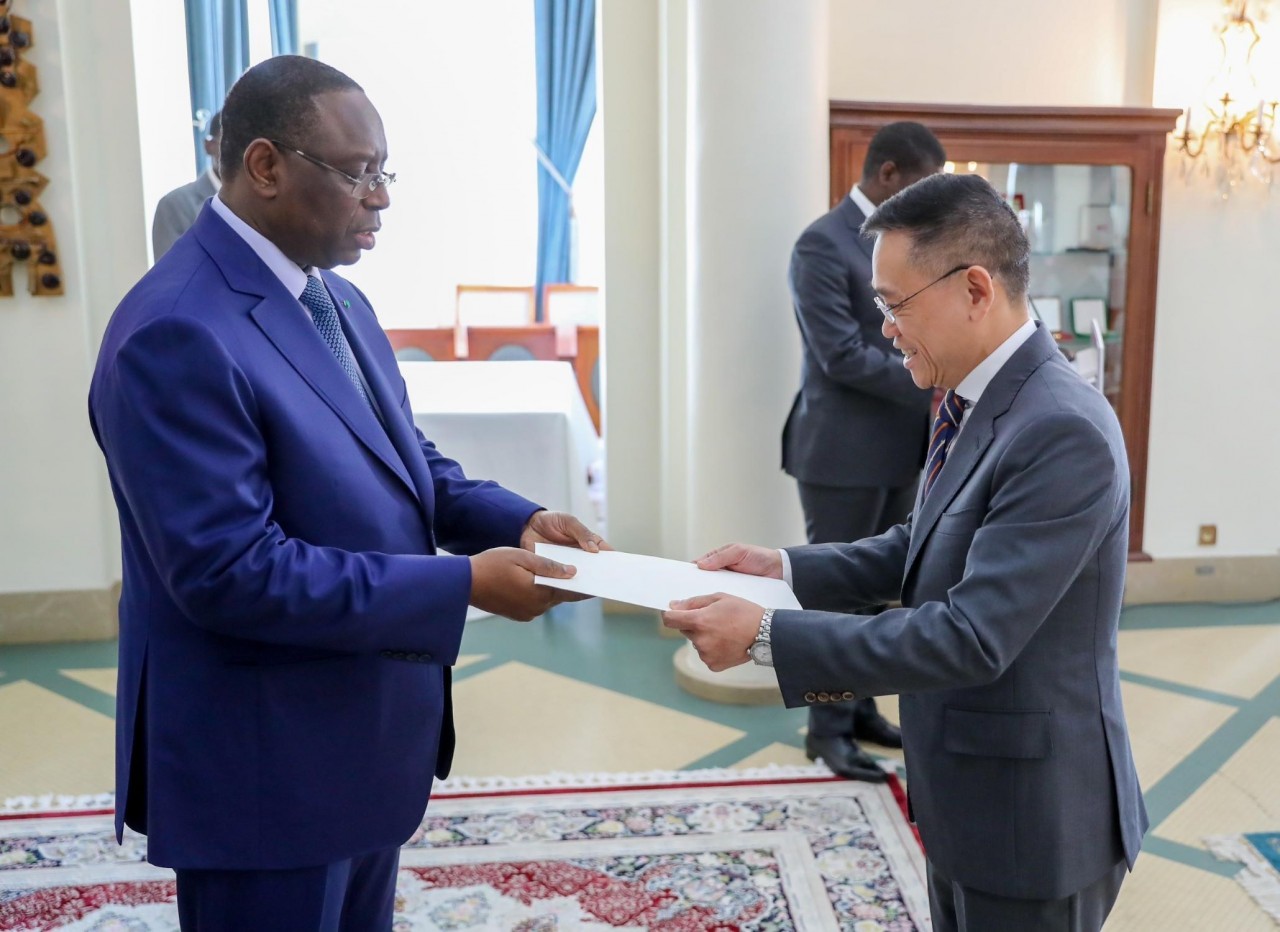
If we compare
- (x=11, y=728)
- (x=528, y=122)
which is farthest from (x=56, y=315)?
(x=528, y=122)

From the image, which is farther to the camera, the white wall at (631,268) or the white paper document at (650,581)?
the white wall at (631,268)

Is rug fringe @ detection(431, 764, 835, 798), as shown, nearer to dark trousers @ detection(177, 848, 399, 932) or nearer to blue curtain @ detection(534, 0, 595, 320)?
dark trousers @ detection(177, 848, 399, 932)

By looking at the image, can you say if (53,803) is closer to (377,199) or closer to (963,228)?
(377,199)

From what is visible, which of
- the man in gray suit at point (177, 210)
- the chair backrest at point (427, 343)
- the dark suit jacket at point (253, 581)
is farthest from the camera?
the chair backrest at point (427, 343)

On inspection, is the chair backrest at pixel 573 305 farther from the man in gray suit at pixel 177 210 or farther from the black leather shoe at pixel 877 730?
the black leather shoe at pixel 877 730

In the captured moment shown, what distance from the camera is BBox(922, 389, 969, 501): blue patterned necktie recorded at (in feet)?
5.58

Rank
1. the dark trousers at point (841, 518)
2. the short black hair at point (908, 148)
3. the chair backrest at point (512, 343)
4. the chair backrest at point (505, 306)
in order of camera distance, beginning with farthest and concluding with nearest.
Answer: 1. the chair backrest at point (505, 306)
2. the chair backrest at point (512, 343)
3. the dark trousers at point (841, 518)
4. the short black hair at point (908, 148)

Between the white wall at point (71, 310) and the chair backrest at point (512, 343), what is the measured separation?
3.49 meters

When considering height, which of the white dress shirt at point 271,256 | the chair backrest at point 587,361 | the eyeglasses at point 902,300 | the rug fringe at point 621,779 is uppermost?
the white dress shirt at point 271,256

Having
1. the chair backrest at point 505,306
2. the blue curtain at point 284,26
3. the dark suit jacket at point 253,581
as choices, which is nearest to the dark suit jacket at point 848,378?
the dark suit jacket at point 253,581

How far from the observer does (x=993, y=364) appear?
1.60 metres

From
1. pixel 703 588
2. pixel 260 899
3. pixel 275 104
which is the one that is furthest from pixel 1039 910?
pixel 275 104

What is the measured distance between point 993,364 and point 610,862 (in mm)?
1948

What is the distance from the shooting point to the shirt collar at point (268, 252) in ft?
5.08
